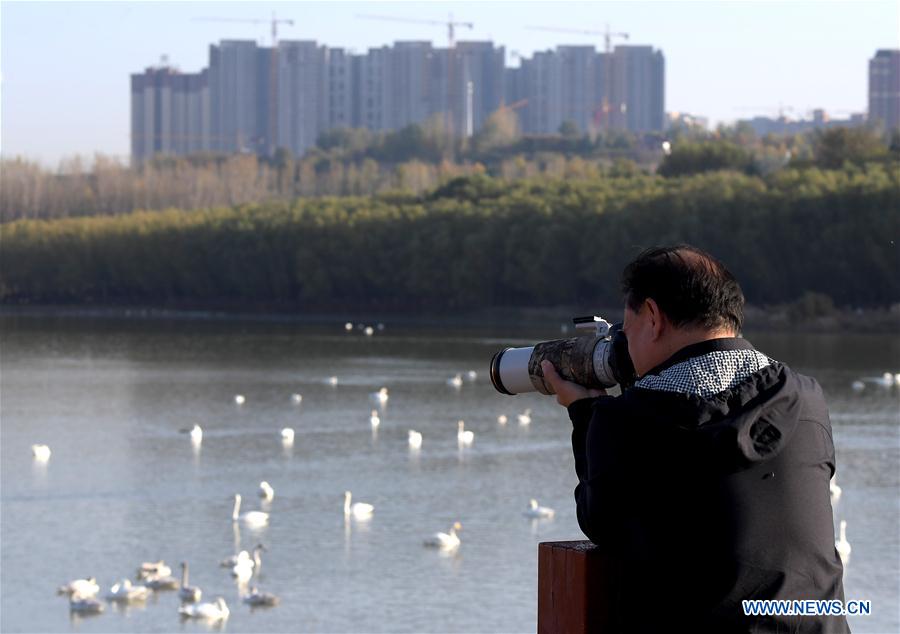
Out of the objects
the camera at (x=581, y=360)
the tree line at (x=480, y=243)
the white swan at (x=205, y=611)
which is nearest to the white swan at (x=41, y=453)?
the white swan at (x=205, y=611)

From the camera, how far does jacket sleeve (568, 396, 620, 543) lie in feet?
5.64

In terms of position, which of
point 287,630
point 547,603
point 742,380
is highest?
point 742,380

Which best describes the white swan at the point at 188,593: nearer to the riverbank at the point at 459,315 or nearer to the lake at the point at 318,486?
the lake at the point at 318,486

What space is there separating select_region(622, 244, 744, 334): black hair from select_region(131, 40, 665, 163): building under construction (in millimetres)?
131950

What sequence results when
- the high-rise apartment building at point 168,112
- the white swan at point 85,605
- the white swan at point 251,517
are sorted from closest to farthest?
the white swan at point 85,605
the white swan at point 251,517
the high-rise apartment building at point 168,112

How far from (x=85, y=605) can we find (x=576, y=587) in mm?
8933

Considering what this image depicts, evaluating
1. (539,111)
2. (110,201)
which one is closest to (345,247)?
(110,201)

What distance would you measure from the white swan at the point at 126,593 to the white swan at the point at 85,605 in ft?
0.74

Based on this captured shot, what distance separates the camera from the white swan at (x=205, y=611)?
32.8 ft

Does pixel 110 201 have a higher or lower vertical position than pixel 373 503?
higher

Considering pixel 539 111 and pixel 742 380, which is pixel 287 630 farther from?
pixel 539 111

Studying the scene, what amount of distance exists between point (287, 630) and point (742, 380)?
28.5 feet

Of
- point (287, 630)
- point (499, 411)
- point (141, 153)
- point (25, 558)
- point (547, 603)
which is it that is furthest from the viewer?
point (141, 153)

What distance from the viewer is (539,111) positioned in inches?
5487
